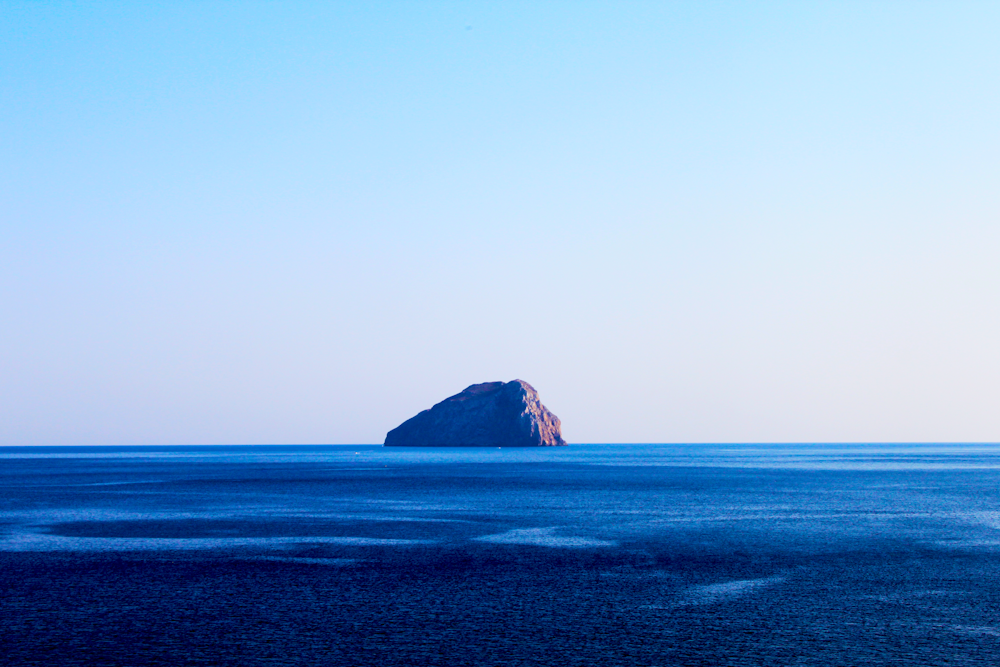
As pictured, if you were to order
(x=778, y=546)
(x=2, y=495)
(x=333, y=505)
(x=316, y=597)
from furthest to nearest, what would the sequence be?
1. (x=2, y=495)
2. (x=333, y=505)
3. (x=778, y=546)
4. (x=316, y=597)

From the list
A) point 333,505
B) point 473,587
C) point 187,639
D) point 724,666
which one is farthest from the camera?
point 333,505

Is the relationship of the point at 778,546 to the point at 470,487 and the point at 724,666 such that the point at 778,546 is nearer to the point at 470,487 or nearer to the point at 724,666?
the point at 724,666

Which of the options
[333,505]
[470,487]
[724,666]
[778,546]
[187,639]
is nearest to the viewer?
[724,666]

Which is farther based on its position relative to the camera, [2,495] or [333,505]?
[2,495]

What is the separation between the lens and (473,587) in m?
26.5

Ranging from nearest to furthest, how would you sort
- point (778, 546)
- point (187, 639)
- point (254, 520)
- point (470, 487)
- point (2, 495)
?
point (187, 639) < point (778, 546) < point (254, 520) < point (2, 495) < point (470, 487)

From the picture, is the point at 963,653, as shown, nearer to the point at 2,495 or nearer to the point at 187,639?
the point at 187,639

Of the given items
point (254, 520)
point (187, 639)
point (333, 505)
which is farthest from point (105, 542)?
point (333, 505)

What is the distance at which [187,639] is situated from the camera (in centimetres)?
1958

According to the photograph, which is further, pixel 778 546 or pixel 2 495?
pixel 2 495

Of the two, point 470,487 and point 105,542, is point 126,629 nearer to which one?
point 105,542

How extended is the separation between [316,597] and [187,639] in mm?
5369

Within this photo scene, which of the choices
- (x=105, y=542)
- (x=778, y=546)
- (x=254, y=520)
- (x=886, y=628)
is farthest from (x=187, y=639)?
(x=254, y=520)

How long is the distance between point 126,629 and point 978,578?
2381 cm
